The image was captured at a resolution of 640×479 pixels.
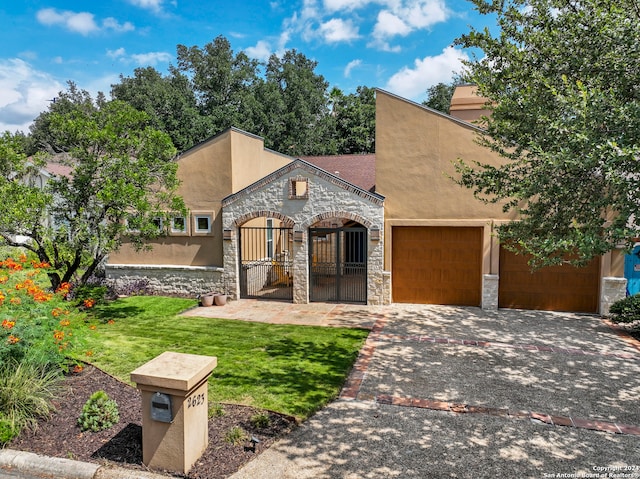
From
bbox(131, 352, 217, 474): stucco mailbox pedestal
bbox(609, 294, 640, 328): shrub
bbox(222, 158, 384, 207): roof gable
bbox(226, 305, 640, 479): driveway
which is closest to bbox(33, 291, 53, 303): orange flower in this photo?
bbox(131, 352, 217, 474): stucco mailbox pedestal

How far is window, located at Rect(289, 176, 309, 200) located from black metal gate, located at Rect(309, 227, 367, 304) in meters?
1.28

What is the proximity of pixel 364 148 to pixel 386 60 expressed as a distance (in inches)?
582

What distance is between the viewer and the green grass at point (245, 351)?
6.70m

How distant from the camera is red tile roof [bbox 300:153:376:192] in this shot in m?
19.9

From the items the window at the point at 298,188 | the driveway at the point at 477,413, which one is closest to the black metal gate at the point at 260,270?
the window at the point at 298,188

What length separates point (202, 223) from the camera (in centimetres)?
1516

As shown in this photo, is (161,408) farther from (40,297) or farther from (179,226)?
(179,226)

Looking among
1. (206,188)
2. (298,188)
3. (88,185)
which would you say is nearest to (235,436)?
(88,185)

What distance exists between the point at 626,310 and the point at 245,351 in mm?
10669

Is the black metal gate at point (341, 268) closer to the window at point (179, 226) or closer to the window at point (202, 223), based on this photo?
the window at point (202, 223)

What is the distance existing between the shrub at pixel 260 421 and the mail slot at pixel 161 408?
137 centimetres

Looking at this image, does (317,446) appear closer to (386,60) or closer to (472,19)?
(472,19)

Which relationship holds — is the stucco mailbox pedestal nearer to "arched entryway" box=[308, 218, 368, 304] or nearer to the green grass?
the green grass

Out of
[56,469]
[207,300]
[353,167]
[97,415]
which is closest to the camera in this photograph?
[56,469]
